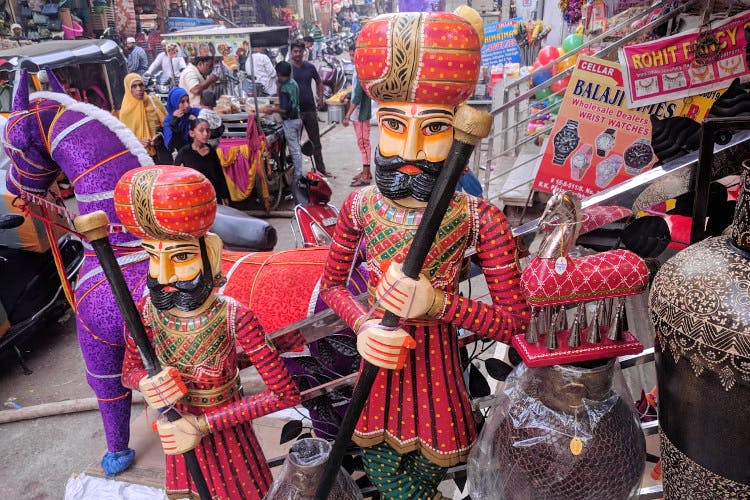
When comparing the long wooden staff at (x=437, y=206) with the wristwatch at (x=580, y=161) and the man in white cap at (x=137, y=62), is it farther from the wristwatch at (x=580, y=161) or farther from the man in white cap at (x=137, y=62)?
the man in white cap at (x=137, y=62)

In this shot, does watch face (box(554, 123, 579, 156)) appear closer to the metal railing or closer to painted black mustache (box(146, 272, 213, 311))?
the metal railing

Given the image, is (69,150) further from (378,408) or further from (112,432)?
(378,408)

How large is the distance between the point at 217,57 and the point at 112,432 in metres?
7.50

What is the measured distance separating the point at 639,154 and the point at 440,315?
2290 millimetres

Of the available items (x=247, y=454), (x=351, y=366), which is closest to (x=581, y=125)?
(x=351, y=366)

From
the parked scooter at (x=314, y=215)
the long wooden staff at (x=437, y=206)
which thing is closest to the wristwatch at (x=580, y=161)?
the parked scooter at (x=314, y=215)

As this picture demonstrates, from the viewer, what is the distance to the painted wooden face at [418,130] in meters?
1.51

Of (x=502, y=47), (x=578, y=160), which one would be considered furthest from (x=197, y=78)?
(x=578, y=160)

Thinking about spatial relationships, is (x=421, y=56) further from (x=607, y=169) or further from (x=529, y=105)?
(x=529, y=105)

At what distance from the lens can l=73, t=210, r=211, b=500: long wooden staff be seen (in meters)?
1.48

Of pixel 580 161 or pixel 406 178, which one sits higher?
pixel 406 178

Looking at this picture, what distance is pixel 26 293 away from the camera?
4203 mm

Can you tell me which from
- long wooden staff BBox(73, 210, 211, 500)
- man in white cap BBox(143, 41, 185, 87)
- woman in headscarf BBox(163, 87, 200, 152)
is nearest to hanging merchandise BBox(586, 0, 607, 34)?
woman in headscarf BBox(163, 87, 200, 152)

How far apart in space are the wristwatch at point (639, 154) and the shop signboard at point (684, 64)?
1.25 ft
